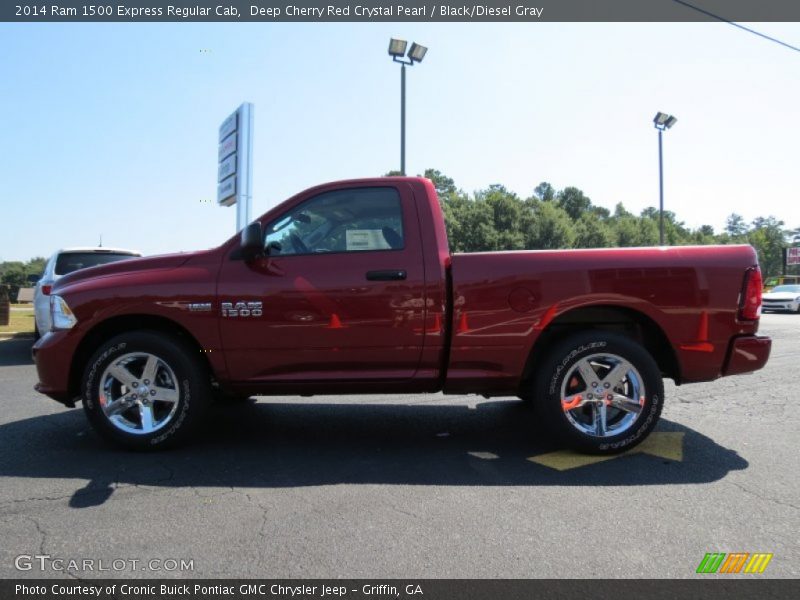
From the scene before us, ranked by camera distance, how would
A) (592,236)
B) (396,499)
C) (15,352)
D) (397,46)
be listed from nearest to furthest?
(396,499)
(15,352)
(397,46)
(592,236)

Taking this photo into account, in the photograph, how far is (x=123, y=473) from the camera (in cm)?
366

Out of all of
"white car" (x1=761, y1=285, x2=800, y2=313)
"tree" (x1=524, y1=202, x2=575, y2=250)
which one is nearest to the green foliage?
"tree" (x1=524, y1=202, x2=575, y2=250)

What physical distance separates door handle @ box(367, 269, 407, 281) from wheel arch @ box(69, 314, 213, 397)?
1.36 m

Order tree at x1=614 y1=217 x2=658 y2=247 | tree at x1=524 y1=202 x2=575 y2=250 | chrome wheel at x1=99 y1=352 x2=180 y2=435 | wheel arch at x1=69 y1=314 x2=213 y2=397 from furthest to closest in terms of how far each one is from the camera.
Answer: tree at x1=614 y1=217 x2=658 y2=247, tree at x1=524 y1=202 x2=575 y2=250, wheel arch at x1=69 y1=314 x2=213 y2=397, chrome wheel at x1=99 y1=352 x2=180 y2=435

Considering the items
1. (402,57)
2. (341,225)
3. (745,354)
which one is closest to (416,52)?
(402,57)

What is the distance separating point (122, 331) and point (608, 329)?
3630 mm

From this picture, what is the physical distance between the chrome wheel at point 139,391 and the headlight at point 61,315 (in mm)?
454

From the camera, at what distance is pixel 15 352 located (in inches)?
400

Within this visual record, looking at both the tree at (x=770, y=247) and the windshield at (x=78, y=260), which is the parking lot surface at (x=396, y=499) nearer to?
the windshield at (x=78, y=260)

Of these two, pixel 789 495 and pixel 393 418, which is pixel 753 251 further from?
pixel 393 418

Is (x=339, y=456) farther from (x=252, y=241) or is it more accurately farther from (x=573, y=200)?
(x=573, y=200)

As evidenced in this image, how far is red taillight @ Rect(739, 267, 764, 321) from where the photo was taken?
395 centimetres

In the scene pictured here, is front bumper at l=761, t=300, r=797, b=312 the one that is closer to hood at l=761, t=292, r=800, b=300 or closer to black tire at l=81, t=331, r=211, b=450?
hood at l=761, t=292, r=800, b=300

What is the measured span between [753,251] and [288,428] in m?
3.79
